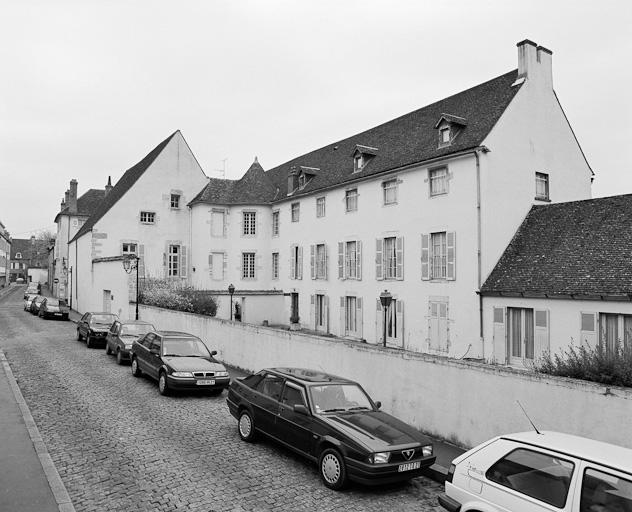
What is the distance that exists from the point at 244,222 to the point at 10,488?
3059 centimetres

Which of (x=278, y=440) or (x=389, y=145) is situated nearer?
(x=278, y=440)

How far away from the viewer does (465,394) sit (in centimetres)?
930

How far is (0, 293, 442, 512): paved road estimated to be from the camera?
22.8 feet

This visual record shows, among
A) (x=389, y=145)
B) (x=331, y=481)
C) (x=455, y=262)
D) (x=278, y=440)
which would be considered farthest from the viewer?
(x=389, y=145)

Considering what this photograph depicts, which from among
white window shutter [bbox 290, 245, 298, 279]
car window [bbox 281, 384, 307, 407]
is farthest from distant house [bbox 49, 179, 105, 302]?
car window [bbox 281, 384, 307, 407]

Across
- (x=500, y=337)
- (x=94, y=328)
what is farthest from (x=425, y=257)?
(x=94, y=328)

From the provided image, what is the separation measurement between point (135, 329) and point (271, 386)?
37.6ft

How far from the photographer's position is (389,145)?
92.4 ft

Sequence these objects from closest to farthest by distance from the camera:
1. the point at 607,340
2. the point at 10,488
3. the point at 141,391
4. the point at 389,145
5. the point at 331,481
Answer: the point at 10,488
the point at 331,481
the point at 141,391
the point at 607,340
the point at 389,145

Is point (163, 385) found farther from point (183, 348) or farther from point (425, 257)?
point (425, 257)

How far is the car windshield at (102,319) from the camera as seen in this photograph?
22781mm

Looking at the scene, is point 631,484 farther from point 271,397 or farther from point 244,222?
point 244,222

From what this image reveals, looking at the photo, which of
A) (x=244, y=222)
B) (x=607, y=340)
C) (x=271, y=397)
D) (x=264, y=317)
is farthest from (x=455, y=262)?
(x=244, y=222)

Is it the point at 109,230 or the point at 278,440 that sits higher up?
the point at 109,230
